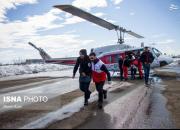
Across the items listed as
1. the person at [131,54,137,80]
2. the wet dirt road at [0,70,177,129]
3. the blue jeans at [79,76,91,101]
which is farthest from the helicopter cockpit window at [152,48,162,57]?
the blue jeans at [79,76,91,101]

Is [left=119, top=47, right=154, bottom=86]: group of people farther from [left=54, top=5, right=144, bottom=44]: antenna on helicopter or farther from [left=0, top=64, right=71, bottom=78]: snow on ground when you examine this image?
[left=0, top=64, right=71, bottom=78]: snow on ground

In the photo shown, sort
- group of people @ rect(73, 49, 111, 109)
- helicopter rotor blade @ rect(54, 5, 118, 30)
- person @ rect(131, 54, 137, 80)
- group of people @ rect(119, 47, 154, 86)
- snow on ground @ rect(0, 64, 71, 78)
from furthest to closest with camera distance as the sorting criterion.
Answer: snow on ground @ rect(0, 64, 71, 78), person @ rect(131, 54, 137, 80), group of people @ rect(119, 47, 154, 86), helicopter rotor blade @ rect(54, 5, 118, 30), group of people @ rect(73, 49, 111, 109)

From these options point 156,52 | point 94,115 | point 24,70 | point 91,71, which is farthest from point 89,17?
point 24,70

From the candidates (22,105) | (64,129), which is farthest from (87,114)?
(22,105)

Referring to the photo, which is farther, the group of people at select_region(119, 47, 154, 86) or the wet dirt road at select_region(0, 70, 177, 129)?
the group of people at select_region(119, 47, 154, 86)

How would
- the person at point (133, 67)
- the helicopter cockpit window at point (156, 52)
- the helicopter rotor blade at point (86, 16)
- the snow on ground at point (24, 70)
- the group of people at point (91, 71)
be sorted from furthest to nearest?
1. the snow on ground at point (24, 70)
2. the helicopter cockpit window at point (156, 52)
3. the person at point (133, 67)
4. the helicopter rotor blade at point (86, 16)
5. the group of people at point (91, 71)

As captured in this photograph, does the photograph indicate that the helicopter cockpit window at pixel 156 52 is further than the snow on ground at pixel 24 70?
No

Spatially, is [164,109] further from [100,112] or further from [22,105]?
[22,105]

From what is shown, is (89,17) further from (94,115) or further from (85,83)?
(94,115)

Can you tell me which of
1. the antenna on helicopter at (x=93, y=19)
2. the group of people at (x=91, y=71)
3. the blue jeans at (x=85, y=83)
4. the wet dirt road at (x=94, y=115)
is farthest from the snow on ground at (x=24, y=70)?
the wet dirt road at (x=94, y=115)

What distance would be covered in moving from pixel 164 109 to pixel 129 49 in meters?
14.1

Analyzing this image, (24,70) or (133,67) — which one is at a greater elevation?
(133,67)

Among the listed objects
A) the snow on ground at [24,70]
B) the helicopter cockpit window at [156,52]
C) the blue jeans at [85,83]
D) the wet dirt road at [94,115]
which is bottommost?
the snow on ground at [24,70]

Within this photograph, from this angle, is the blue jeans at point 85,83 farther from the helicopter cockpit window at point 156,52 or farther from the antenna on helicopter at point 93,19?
the helicopter cockpit window at point 156,52
